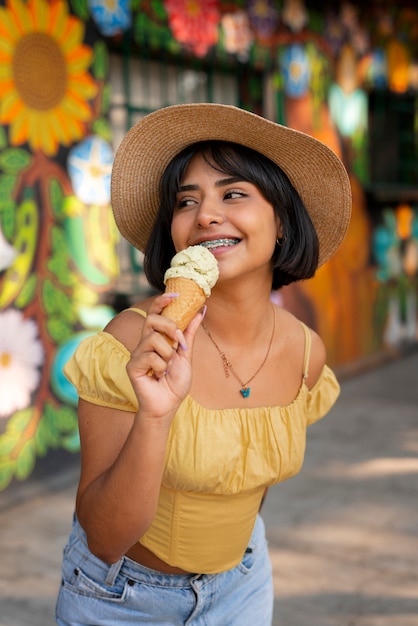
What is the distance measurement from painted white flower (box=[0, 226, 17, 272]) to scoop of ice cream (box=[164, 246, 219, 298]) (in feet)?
9.31

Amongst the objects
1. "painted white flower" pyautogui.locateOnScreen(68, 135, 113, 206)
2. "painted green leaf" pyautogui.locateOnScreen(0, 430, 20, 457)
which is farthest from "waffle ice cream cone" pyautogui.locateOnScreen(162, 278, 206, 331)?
"painted white flower" pyautogui.locateOnScreen(68, 135, 113, 206)

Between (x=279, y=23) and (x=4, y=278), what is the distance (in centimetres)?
350

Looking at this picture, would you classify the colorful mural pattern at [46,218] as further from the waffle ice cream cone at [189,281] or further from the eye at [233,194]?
the waffle ice cream cone at [189,281]

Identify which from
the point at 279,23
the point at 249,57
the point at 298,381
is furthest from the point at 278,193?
the point at 279,23

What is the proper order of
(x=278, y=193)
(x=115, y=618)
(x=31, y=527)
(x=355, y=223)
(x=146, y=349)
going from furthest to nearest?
(x=355, y=223) < (x=31, y=527) < (x=278, y=193) < (x=115, y=618) < (x=146, y=349)

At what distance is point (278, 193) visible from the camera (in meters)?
1.92

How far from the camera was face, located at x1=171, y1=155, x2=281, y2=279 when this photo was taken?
1741 millimetres

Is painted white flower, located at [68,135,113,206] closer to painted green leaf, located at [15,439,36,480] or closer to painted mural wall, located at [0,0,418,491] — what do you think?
painted mural wall, located at [0,0,418,491]

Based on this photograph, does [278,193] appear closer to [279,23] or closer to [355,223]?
[279,23]

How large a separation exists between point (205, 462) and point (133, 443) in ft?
0.92

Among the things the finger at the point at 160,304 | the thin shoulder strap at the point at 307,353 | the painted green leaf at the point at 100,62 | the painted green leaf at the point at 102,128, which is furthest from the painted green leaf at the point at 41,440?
the finger at the point at 160,304

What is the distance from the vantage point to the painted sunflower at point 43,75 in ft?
14.1

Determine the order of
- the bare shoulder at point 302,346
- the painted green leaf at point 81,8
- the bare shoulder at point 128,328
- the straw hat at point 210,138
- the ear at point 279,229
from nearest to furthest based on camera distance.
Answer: the bare shoulder at point 128,328
the straw hat at point 210,138
the ear at point 279,229
the bare shoulder at point 302,346
the painted green leaf at point 81,8

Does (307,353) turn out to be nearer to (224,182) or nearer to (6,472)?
(224,182)
